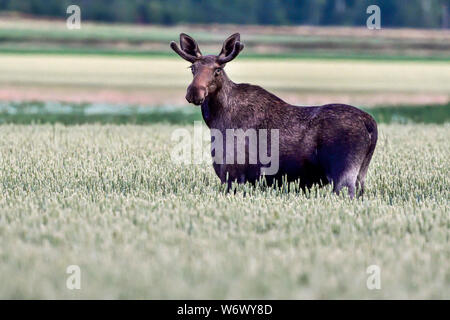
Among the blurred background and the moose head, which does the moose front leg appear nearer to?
the moose head

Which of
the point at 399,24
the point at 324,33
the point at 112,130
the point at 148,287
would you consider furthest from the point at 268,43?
the point at 148,287

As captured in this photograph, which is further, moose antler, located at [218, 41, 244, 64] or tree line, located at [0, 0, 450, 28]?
tree line, located at [0, 0, 450, 28]

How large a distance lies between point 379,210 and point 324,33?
76599mm

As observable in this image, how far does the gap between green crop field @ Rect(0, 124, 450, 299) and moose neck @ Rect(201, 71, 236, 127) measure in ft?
3.45

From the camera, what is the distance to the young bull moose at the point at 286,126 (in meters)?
9.45

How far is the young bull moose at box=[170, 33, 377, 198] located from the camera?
945 cm

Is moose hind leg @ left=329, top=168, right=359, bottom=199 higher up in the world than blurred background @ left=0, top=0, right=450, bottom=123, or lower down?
lower down

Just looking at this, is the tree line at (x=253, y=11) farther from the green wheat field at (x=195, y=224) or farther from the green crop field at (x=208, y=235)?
the green crop field at (x=208, y=235)

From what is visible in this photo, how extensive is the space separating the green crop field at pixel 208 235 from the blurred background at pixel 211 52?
11.7 m

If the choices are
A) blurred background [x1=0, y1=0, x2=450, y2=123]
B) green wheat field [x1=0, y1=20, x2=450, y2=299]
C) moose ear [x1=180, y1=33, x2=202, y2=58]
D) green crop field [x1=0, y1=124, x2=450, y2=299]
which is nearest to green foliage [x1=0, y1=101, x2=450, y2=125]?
blurred background [x1=0, y1=0, x2=450, y2=123]

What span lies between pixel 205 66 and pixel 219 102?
23.7 inches

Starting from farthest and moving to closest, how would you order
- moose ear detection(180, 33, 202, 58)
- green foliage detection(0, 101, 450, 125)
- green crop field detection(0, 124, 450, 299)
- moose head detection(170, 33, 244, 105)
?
green foliage detection(0, 101, 450, 125)
moose ear detection(180, 33, 202, 58)
moose head detection(170, 33, 244, 105)
green crop field detection(0, 124, 450, 299)

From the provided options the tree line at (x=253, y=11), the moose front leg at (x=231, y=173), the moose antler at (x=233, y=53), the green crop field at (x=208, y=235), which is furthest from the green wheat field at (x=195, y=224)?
the tree line at (x=253, y=11)

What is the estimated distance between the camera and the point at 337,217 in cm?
813
